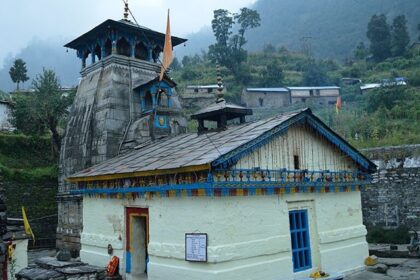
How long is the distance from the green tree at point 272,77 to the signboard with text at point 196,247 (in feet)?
169

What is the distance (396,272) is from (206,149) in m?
6.38

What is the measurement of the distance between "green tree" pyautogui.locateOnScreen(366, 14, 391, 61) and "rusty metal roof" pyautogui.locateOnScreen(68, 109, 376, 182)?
5327 cm

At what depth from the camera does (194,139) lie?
11.6 metres

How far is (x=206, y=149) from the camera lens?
9.50 metres

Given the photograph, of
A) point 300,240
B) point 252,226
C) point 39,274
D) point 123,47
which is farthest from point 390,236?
point 123,47

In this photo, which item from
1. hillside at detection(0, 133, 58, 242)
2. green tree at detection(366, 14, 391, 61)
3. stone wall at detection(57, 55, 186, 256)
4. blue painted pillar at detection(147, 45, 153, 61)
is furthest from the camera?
green tree at detection(366, 14, 391, 61)

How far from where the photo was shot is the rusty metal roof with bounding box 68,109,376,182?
866cm

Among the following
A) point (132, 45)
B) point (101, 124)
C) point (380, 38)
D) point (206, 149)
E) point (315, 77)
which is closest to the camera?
point (206, 149)

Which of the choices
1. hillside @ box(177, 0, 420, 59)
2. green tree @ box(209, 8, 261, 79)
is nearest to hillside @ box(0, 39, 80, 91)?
hillside @ box(177, 0, 420, 59)

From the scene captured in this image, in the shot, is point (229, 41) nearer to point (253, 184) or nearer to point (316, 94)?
point (316, 94)

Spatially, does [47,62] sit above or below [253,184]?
above

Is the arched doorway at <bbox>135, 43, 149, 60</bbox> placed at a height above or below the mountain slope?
below

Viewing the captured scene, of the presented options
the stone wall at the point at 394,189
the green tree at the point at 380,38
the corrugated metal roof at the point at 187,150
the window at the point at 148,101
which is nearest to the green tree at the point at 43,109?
the window at the point at 148,101

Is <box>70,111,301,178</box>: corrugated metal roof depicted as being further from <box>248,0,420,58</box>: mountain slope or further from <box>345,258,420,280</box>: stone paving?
<box>248,0,420,58</box>: mountain slope
